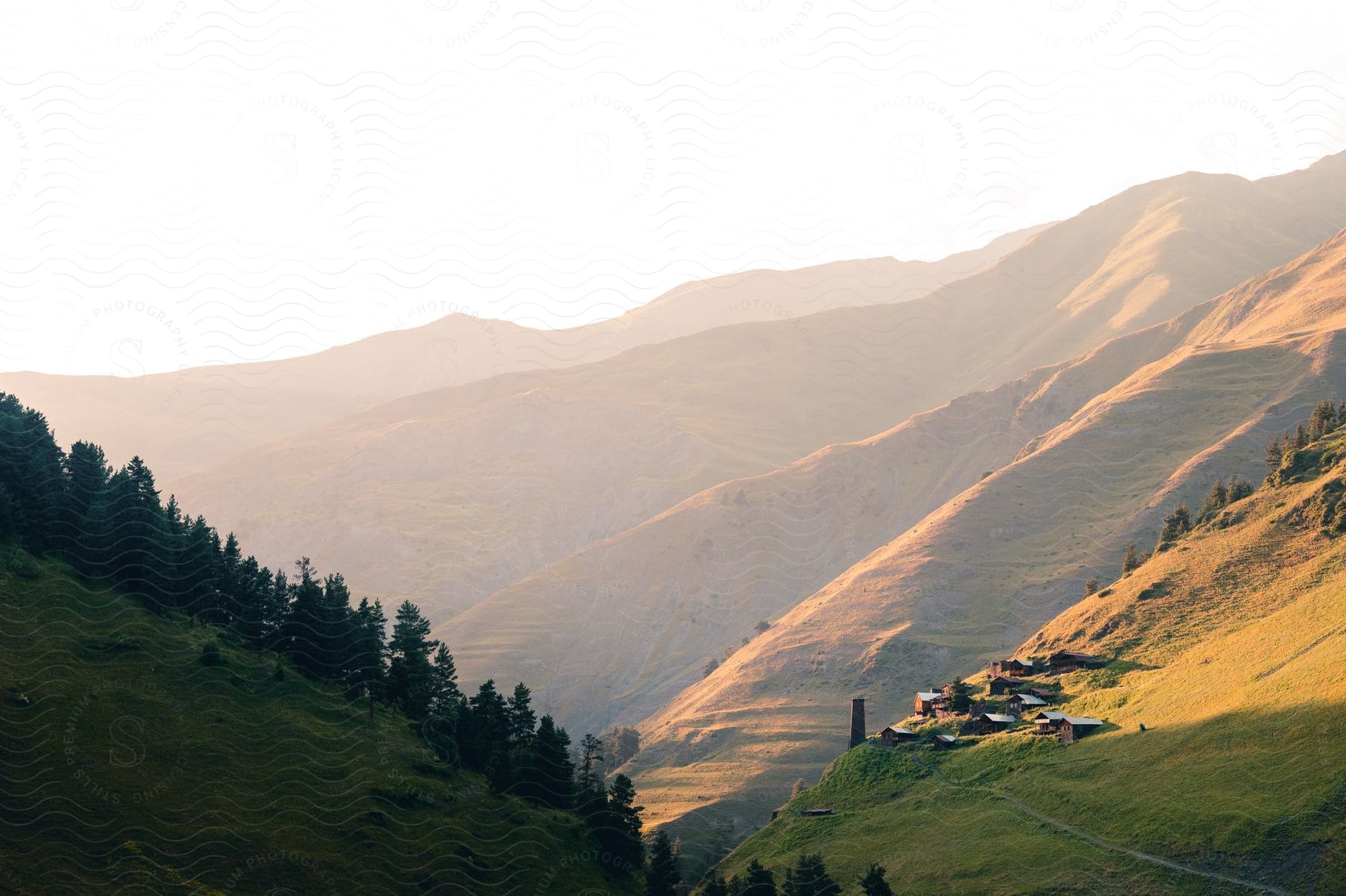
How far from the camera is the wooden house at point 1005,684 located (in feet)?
371

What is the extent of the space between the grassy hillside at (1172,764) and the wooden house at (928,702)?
518 centimetres

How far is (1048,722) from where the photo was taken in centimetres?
9575

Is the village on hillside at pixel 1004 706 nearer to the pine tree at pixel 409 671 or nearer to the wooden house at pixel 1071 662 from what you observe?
the wooden house at pixel 1071 662

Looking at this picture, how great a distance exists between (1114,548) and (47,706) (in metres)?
162

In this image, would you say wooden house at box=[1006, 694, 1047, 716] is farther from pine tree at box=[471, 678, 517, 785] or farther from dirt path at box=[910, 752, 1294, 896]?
pine tree at box=[471, 678, 517, 785]

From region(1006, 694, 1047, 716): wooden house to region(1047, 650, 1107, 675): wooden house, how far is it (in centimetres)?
685

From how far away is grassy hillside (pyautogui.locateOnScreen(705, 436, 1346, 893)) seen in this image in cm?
6562

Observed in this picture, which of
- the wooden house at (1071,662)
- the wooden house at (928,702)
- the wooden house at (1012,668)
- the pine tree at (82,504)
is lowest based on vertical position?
the wooden house at (928,702)

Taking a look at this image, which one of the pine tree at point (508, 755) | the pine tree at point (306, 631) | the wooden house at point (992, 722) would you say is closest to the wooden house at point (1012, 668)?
the wooden house at point (992, 722)

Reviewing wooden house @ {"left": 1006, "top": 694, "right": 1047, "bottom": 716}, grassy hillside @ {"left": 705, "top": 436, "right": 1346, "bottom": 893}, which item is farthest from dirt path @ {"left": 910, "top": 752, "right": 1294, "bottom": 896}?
wooden house @ {"left": 1006, "top": 694, "right": 1047, "bottom": 716}

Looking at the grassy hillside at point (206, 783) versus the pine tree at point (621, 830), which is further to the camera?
the pine tree at point (621, 830)

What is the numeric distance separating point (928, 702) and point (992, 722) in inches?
634

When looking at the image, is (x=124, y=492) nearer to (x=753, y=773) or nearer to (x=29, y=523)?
(x=29, y=523)

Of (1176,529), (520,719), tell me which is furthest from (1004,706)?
(520,719)
